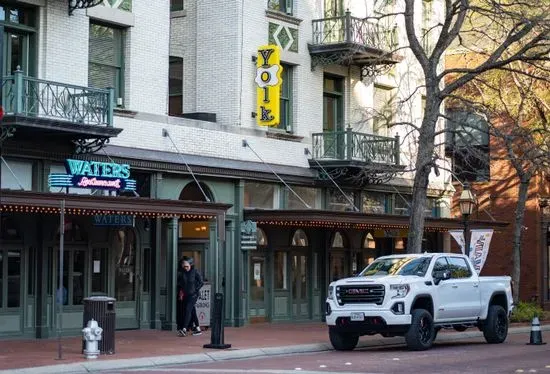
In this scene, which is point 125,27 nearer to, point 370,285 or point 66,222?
point 66,222

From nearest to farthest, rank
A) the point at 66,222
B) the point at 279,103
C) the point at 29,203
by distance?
the point at 29,203 → the point at 66,222 → the point at 279,103

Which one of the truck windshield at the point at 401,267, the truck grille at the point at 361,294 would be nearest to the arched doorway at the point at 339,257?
the truck windshield at the point at 401,267

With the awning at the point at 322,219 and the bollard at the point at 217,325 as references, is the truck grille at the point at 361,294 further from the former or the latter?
the awning at the point at 322,219

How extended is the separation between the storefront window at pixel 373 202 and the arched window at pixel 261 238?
4.64 meters

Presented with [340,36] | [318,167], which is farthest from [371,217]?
[340,36]

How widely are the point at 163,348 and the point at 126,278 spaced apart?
212 inches

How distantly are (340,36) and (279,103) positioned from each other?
3.29 metres

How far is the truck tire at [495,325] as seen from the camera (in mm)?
24750

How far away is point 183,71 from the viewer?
31.2m

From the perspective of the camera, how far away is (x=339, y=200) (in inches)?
1347

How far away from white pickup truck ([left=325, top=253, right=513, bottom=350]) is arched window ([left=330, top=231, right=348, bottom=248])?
9.71 meters

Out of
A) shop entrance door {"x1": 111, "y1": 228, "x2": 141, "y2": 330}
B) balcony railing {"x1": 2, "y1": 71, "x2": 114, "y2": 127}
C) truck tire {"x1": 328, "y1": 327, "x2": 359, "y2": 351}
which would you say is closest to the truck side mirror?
truck tire {"x1": 328, "y1": 327, "x2": 359, "y2": 351}

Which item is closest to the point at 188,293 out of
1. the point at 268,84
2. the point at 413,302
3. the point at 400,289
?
the point at 400,289

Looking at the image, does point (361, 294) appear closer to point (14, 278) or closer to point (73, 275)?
point (73, 275)
